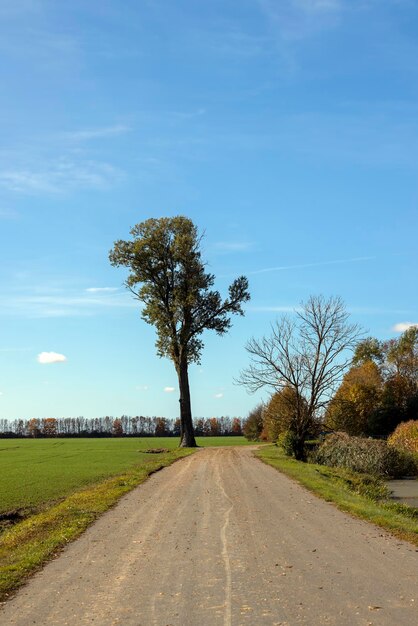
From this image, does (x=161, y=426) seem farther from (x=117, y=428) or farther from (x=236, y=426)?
(x=236, y=426)

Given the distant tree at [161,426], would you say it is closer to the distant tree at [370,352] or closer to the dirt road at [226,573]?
the distant tree at [370,352]

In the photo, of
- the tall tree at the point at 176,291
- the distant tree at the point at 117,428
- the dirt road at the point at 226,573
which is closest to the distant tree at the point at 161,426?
the distant tree at the point at 117,428

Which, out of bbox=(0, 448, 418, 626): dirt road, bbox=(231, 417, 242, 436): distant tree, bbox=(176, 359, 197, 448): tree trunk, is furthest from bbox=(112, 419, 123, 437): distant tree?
bbox=(0, 448, 418, 626): dirt road

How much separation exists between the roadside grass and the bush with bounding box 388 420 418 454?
13458 millimetres

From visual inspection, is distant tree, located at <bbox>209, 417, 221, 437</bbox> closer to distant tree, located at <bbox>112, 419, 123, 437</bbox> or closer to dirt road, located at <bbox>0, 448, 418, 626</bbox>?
distant tree, located at <bbox>112, 419, 123, 437</bbox>

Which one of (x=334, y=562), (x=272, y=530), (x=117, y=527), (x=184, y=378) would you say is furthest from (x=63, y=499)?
(x=184, y=378)

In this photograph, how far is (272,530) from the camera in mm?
12742

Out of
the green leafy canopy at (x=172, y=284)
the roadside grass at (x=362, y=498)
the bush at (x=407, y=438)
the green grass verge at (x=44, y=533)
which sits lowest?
the roadside grass at (x=362, y=498)

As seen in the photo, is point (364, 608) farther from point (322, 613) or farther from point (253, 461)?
point (253, 461)

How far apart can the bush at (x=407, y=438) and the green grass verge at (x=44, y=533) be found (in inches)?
1060

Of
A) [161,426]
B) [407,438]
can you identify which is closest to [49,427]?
[161,426]

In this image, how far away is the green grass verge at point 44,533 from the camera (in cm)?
979

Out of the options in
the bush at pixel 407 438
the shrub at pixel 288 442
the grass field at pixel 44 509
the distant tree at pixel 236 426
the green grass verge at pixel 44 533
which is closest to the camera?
the green grass verge at pixel 44 533

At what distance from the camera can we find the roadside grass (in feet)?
44.7
